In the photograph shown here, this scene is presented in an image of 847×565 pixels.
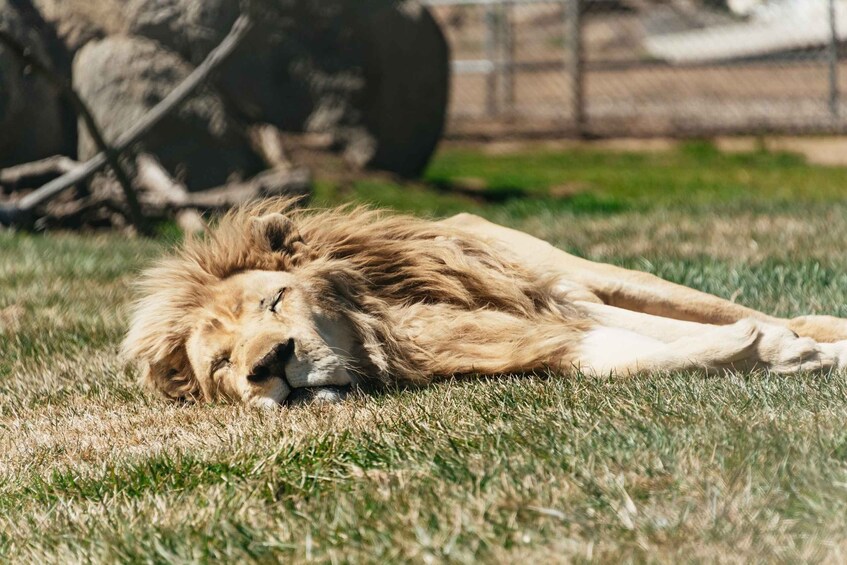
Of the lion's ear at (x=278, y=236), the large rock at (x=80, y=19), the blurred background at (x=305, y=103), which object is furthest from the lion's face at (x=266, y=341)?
the large rock at (x=80, y=19)

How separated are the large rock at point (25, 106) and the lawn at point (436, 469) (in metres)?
4.85

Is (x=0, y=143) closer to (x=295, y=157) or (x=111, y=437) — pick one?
(x=295, y=157)

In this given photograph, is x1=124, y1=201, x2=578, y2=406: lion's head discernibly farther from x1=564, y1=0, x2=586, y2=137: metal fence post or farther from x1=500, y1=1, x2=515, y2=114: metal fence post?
x1=500, y1=1, x2=515, y2=114: metal fence post

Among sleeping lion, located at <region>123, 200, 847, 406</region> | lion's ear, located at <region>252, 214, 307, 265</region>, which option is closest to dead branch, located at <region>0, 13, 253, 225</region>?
sleeping lion, located at <region>123, 200, 847, 406</region>

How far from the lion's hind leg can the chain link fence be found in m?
11.0

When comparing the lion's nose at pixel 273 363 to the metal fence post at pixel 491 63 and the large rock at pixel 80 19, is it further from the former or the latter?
the metal fence post at pixel 491 63

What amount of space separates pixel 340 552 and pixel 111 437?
1.43 m

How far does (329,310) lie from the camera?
12.1 feet

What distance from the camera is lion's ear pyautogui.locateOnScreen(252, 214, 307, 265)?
12.7 ft

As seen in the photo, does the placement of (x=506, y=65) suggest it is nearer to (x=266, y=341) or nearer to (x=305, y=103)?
(x=305, y=103)

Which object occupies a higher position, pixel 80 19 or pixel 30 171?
pixel 80 19

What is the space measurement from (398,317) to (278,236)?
0.47 m

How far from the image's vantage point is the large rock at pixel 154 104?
9945 mm

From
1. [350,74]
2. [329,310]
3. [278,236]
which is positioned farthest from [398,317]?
[350,74]
